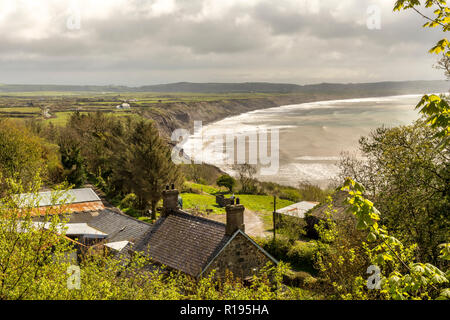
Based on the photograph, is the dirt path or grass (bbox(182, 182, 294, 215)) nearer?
the dirt path

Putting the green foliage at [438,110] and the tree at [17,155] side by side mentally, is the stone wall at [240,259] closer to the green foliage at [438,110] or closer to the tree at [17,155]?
the green foliage at [438,110]

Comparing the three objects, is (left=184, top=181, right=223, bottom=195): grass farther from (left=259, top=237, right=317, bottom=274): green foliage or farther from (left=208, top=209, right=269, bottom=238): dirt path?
(left=259, top=237, right=317, bottom=274): green foliage

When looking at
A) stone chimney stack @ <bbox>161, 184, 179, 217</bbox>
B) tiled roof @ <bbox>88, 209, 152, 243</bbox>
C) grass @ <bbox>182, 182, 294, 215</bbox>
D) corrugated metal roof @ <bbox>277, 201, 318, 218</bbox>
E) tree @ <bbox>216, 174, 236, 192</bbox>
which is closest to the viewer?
stone chimney stack @ <bbox>161, 184, 179, 217</bbox>

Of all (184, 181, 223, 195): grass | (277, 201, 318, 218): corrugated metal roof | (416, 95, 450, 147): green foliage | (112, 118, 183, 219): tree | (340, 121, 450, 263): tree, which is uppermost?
(416, 95, 450, 147): green foliage

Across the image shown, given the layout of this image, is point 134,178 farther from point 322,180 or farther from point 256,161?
point 256,161

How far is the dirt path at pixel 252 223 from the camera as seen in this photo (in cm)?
3772

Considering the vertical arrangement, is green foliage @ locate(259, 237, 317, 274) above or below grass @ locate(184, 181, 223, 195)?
above

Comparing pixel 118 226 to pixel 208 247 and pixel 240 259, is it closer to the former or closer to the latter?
pixel 208 247

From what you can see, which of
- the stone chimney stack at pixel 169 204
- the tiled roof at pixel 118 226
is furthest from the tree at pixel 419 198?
the tiled roof at pixel 118 226

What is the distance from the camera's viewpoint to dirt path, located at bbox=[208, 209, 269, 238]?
37.7 m

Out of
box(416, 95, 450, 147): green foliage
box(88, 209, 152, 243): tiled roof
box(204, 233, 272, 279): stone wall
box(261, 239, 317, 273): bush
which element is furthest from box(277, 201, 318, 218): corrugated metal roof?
box(416, 95, 450, 147): green foliage

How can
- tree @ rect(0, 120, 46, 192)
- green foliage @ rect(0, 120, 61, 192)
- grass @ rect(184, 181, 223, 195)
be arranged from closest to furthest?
green foliage @ rect(0, 120, 61, 192), tree @ rect(0, 120, 46, 192), grass @ rect(184, 181, 223, 195)

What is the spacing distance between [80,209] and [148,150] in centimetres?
929
